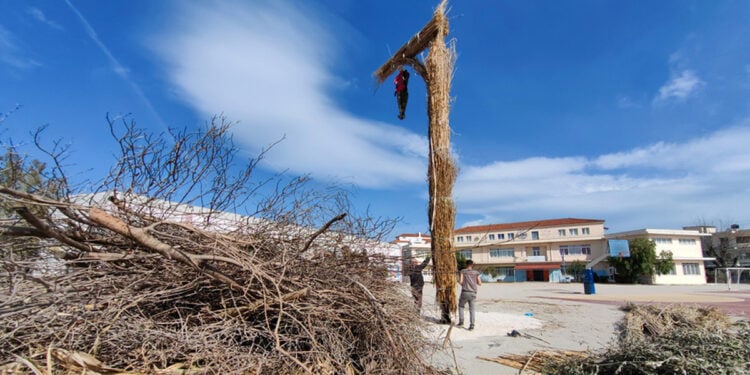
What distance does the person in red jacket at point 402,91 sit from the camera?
7.47 m

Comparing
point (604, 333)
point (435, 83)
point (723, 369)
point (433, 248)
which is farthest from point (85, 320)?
point (604, 333)

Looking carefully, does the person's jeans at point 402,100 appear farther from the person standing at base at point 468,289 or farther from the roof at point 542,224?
the roof at point 542,224

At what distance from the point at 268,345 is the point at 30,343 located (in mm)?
1207

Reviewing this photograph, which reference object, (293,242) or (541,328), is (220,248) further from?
(541,328)

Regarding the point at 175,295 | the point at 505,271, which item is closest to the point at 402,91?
the point at 175,295

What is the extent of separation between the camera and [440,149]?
6.78 meters

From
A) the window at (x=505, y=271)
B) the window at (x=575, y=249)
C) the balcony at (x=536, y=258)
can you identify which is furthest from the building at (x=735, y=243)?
the window at (x=505, y=271)

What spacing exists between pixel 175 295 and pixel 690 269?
190ft

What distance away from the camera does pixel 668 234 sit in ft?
148

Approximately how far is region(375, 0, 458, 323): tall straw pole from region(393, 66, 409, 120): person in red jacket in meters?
0.26

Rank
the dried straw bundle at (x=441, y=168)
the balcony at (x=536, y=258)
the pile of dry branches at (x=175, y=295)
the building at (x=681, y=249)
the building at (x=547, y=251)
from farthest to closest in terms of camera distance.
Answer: the balcony at (x=536, y=258) < the building at (x=547, y=251) < the building at (x=681, y=249) < the dried straw bundle at (x=441, y=168) < the pile of dry branches at (x=175, y=295)

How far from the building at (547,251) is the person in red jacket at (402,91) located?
4217 centimetres

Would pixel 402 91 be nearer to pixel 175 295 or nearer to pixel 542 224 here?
pixel 175 295

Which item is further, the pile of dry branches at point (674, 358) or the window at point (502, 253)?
the window at point (502, 253)
